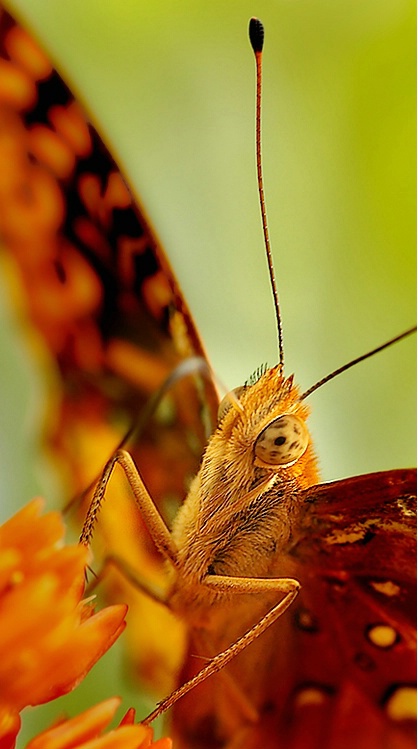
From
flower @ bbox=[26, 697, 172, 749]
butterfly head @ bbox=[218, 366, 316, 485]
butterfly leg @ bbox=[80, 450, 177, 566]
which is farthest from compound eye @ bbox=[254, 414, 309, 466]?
flower @ bbox=[26, 697, 172, 749]

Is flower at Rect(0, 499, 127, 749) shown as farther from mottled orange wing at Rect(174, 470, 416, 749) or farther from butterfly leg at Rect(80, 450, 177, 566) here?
mottled orange wing at Rect(174, 470, 416, 749)

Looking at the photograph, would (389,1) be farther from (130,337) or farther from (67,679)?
(67,679)

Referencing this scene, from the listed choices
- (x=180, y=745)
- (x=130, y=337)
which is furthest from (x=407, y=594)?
Answer: (x=130, y=337)

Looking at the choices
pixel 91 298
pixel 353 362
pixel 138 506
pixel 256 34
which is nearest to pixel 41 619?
pixel 138 506

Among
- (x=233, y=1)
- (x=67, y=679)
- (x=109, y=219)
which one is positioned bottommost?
(x=67, y=679)

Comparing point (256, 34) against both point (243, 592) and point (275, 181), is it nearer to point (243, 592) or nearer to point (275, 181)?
point (275, 181)

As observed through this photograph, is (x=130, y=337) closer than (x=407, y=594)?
Yes
